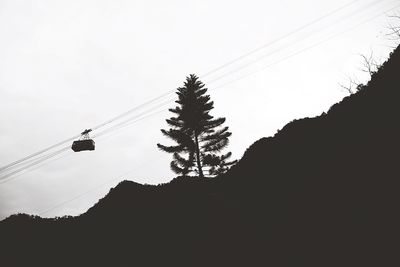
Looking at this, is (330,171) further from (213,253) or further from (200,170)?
(200,170)

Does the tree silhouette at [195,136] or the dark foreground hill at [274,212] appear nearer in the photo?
the dark foreground hill at [274,212]

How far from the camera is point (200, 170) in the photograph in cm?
2744

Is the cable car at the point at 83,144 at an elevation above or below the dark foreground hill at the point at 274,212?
above

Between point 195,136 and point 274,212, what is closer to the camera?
point 274,212

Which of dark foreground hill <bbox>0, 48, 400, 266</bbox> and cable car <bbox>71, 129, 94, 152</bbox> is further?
cable car <bbox>71, 129, 94, 152</bbox>

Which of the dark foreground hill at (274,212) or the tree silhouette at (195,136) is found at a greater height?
the tree silhouette at (195,136)

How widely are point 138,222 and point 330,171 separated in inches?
440

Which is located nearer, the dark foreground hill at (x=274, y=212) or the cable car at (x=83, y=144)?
the dark foreground hill at (x=274, y=212)

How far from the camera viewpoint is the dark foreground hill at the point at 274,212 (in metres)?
8.57

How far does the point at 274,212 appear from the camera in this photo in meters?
12.4

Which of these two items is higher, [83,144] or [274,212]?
[83,144]

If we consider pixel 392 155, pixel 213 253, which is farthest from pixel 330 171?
pixel 213 253

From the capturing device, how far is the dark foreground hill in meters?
8.57

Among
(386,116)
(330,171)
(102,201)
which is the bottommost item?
(330,171)
